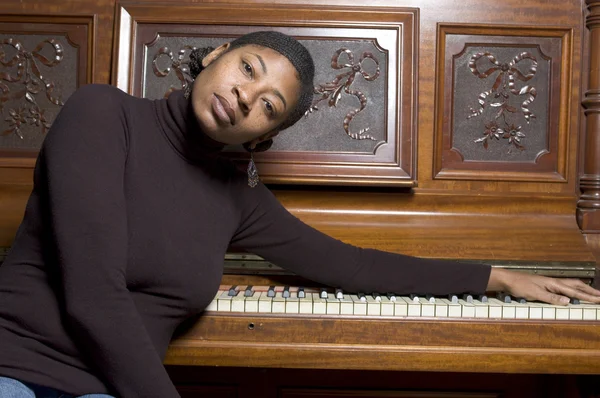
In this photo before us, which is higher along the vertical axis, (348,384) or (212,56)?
(212,56)

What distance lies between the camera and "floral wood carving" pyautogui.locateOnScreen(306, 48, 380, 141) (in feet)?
7.02

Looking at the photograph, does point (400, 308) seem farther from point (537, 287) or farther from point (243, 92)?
point (243, 92)

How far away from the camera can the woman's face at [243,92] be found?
1.35 meters

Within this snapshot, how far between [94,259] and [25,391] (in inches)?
11.6

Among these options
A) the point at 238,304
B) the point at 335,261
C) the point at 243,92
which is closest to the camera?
the point at 243,92

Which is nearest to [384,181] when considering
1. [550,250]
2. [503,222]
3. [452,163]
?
[452,163]

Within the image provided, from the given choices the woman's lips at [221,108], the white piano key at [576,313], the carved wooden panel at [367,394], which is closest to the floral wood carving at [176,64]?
the woman's lips at [221,108]

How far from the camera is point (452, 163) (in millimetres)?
2174

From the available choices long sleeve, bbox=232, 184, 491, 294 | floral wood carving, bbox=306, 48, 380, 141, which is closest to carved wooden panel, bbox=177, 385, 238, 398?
long sleeve, bbox=232, 184, 491, 294

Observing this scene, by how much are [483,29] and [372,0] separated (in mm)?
399

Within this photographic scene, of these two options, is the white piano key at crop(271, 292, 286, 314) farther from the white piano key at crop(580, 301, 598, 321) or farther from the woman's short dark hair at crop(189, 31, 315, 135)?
the white piano key at crop(580, 301, 598, 321)

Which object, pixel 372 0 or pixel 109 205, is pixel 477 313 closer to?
pixel 109 205

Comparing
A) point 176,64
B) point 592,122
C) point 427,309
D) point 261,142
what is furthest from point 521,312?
point 176,64

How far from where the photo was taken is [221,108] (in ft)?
4.42
